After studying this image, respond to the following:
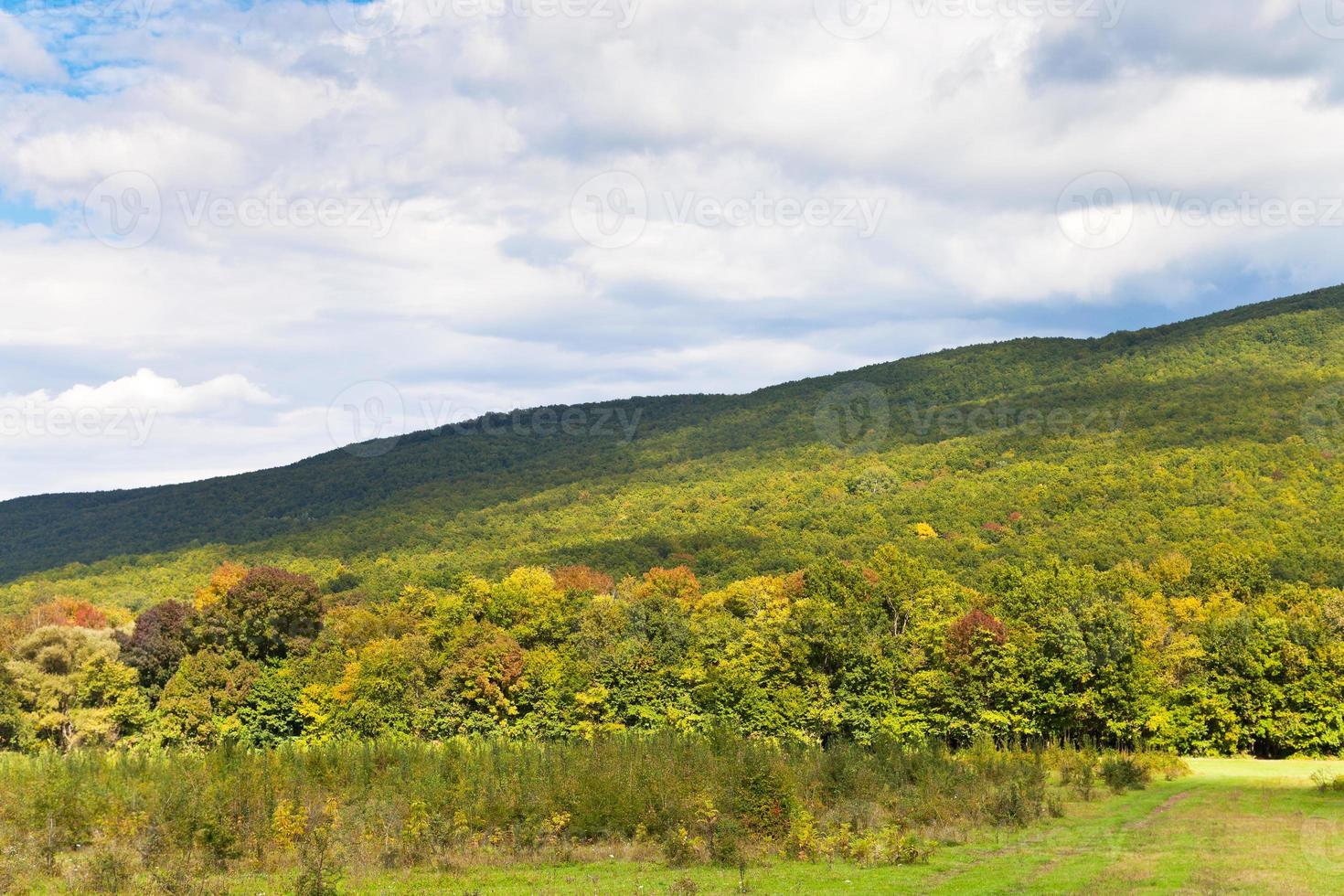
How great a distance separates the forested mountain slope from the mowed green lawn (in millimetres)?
37623

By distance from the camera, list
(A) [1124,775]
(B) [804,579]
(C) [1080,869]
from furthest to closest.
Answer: (B) [804,579] → (A) [1124,775] → (C) [1080,869]

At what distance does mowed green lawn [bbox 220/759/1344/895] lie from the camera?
2241 cm

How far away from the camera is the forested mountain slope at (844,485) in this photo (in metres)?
87.9

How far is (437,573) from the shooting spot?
309 ft

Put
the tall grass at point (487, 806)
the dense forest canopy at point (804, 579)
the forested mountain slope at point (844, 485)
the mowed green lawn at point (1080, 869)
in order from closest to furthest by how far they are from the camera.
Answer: the mowed green lawn at point (1080, 869) < the tall grass at point (487, 806) < the dense forest canopy at point (804, 579) < the forested mountain slope at point (844, 485)

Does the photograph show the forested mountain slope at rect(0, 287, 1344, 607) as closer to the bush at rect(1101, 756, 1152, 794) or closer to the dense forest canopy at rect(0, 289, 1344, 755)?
the dense forest canopy at rect(0, 289, 1344, 755)

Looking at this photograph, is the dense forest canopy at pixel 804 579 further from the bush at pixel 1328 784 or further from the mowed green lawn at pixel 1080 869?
the mowed green lawn at pixel 1080 869

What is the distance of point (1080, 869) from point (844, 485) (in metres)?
102

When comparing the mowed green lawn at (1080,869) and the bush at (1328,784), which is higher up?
the mowed green lawn at (1080,869)

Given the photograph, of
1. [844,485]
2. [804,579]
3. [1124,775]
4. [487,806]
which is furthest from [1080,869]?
[844,485]

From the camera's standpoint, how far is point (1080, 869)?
78.7ft

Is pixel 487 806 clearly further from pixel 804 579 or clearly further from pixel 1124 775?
pixel 804 579

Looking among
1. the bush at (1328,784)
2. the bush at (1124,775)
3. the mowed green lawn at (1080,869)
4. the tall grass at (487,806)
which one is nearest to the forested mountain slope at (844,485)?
the bush at (1124,775)

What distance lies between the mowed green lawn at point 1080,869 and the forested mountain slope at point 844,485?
123 feet
